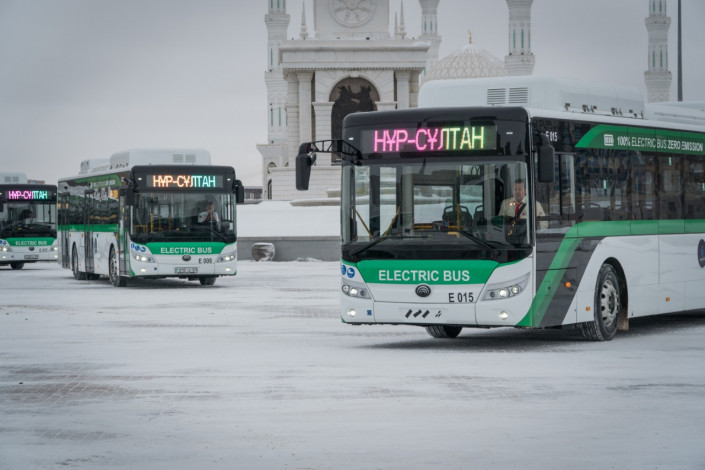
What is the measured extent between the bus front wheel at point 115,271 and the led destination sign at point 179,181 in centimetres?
229

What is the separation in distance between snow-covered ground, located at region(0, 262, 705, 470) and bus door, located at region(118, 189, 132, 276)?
10095 millimetres

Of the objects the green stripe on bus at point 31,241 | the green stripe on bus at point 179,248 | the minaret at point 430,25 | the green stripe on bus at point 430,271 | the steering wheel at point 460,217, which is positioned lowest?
the green stripe on bus at point 31,241

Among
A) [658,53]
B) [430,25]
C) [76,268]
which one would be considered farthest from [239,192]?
[430,25]

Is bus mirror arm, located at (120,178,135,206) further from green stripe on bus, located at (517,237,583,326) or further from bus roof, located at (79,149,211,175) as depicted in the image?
green stripe on bus, located at (517,237,583,326)

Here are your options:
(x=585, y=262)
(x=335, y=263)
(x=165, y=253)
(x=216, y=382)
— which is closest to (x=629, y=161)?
(x=585, y=262)

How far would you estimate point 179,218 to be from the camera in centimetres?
2986

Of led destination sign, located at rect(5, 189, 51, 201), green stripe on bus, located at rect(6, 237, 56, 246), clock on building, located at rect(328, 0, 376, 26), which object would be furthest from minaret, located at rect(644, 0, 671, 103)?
green stripe on bus, located at rect(6, 237, 56, 246)

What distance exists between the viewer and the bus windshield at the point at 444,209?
14906 millimetres

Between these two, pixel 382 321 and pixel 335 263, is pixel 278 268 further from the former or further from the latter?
pixel 382 321

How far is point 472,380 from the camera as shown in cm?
1223

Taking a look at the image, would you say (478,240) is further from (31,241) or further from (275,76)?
(275,76)

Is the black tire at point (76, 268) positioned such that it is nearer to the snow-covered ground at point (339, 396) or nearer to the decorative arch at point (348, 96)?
the snow-covered ground at point (339, 396)

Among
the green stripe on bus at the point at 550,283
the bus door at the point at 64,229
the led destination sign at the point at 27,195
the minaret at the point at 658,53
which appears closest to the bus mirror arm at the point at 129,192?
the bus door at the point at 64,229

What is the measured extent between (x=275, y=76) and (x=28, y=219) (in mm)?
92016
